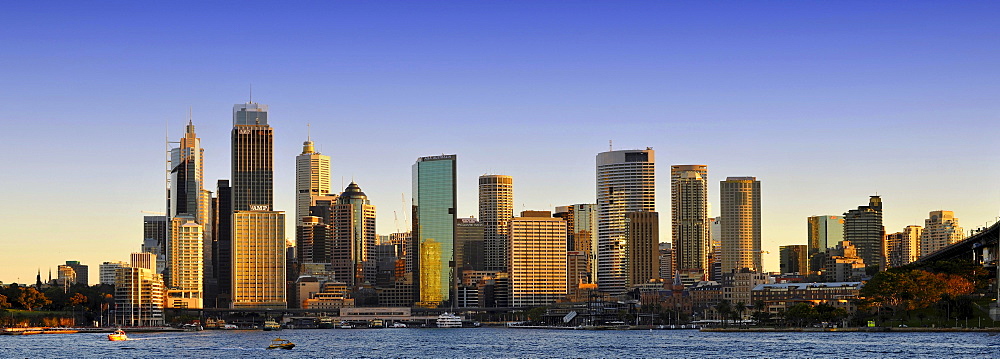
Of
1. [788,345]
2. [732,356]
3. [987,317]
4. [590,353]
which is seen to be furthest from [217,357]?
[987,317]

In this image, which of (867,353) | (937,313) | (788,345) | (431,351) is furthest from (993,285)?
(431,351)

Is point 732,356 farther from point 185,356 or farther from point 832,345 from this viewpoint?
point 185,356

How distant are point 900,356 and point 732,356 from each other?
57.2 ft

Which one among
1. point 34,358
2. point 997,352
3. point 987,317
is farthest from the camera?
point 987,317

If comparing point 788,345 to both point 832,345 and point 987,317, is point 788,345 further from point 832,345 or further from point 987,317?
point 987,317

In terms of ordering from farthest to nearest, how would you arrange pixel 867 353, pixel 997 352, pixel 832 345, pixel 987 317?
pixel 987 317
pixel 832 345
pixel 867 353
pixel 997 352

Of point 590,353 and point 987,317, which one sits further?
point 987,317

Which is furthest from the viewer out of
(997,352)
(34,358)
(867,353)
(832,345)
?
(832,345)

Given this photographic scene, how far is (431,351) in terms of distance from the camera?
Result: 167m

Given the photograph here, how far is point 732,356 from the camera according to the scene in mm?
142000

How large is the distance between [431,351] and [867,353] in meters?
51.9

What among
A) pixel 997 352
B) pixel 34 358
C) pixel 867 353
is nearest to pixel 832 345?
pixel 867 353

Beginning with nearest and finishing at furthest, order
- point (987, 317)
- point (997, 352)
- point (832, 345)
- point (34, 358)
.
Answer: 1. point (997, 352)
2. point (34, 358)
3. point (832, 345)
4. point (987, 317)

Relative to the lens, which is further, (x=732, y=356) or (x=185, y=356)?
(x=185, y=356)
